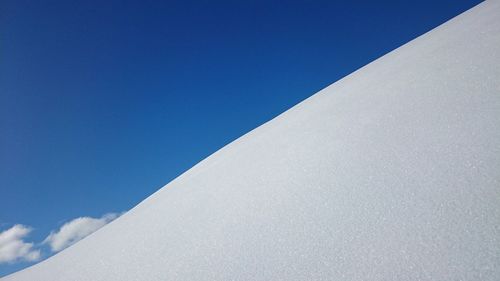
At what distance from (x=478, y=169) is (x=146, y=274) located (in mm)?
1631

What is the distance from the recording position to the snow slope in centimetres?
116

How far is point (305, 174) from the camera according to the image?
79.4 inches

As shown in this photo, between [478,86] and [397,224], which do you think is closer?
[397,224]

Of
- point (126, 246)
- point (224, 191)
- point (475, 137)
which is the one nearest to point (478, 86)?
point (475, 137)

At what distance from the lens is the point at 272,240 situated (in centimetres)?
153

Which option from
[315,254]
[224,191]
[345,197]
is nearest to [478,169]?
[345,197]

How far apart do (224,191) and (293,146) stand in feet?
2.11

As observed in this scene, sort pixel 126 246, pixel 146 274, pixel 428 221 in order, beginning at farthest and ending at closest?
pixel 126 246 → pixel 146 274 → pixel 428 221

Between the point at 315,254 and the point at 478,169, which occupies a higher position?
the point at 478,169

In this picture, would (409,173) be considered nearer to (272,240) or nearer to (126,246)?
(272,240)

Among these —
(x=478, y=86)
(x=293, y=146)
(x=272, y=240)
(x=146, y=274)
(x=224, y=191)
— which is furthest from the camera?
(x=293, y=146)

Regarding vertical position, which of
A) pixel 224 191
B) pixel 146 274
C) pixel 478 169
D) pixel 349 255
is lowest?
pixel 349 255

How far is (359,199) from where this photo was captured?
5.00 feet

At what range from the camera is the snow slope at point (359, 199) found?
116cm
